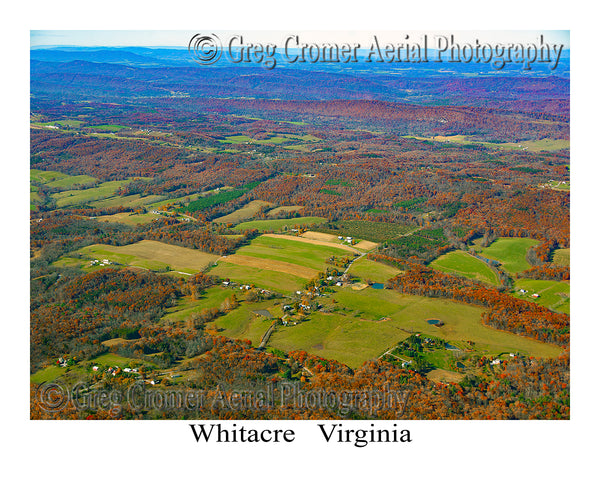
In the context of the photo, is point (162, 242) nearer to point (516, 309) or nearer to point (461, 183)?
point (516, 309)

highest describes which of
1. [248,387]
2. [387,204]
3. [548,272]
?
[387,204]

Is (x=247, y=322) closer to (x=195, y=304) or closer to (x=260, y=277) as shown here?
(x=195, y=304)

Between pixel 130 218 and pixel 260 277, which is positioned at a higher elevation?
pixel 130 218

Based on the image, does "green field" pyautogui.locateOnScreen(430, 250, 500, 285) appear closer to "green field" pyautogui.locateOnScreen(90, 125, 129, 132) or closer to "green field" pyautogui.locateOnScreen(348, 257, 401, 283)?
"green field" pyautogui.locateOnScreen(348, 257, 401, 283)

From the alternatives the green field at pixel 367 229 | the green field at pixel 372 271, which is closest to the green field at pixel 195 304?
the green field at pixel 372 271

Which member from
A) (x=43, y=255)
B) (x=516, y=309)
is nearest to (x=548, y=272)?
(x=516, y=309)

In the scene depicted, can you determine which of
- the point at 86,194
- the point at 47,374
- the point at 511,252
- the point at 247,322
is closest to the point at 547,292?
the point at 511,252
